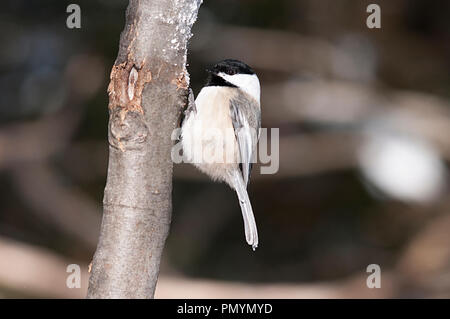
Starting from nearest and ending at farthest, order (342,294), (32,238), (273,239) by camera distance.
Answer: (342,294), (32,238), (273,239)

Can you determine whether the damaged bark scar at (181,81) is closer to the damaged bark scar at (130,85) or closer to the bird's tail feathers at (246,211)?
the damaged bark scar at (130,85)

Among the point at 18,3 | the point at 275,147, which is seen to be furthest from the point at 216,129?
the point at 18,3

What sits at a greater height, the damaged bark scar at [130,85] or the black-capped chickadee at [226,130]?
the black-capped chickadee at [226,130]

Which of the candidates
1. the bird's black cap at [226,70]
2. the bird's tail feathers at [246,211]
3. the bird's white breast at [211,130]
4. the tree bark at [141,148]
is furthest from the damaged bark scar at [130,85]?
the bird's black cap at [226,70]

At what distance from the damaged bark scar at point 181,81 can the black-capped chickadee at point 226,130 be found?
3.17ft

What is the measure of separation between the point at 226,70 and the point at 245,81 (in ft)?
0.41

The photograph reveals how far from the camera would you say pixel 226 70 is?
289cm

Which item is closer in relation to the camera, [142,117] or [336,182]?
[142,117]

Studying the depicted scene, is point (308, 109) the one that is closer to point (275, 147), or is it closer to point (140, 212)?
point (275, 147)

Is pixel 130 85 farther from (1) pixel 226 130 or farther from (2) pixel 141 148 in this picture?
(1) pixel 226 130

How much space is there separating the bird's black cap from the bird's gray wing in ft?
0.35

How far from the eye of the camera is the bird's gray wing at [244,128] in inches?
111

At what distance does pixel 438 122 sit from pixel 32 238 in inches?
145

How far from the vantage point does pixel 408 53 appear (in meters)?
6.16
